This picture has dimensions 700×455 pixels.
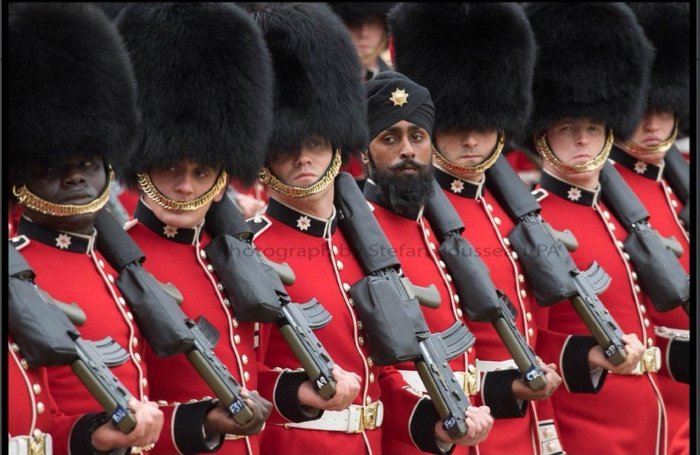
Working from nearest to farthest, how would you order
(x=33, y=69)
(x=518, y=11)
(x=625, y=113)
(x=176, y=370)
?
(x=33, y=69) → (x=176, y=370) → (x=518, y=11) → (x=625, y=113)

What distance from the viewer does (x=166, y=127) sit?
4988 millimetres

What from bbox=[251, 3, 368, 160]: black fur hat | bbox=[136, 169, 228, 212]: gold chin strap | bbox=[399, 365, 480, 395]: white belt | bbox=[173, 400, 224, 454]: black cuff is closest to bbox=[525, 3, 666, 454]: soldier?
bbox=[399, 365, 480, 395]: white belt

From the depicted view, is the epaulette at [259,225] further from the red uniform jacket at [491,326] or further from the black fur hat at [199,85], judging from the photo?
the red uniform jacket at [491,326]

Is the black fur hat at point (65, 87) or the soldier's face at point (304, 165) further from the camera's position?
the soldier's face at point (304, 165)

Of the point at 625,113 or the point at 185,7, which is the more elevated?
the point at 185,7

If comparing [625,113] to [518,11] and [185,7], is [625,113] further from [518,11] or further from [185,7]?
[185,7]

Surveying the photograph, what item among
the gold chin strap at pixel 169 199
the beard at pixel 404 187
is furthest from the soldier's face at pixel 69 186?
the beard at pixel 404 187

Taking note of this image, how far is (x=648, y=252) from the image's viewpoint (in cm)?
655

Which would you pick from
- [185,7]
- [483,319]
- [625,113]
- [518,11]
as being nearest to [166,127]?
[185,7]

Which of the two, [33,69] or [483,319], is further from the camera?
[483,319]

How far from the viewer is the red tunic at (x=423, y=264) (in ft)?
18.1

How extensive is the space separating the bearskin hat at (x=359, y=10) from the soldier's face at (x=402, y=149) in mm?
3389

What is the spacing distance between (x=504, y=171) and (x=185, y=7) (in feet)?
5.52

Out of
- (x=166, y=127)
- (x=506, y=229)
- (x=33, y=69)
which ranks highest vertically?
(x=33, y=69)
